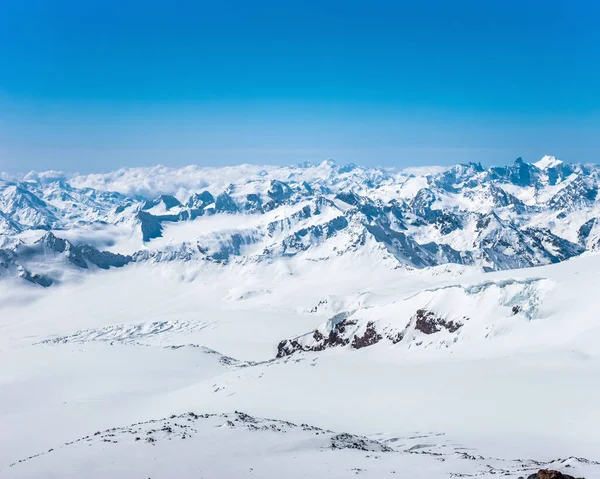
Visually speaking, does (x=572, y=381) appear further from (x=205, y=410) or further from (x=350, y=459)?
(x=205, y=410)

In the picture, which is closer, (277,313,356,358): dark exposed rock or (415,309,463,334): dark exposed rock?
(415,309,463,334): dark exposed rock

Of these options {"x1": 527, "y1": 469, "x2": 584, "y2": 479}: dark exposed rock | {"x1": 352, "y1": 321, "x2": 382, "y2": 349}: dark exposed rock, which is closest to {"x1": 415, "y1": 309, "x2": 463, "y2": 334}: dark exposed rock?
{"x1": 352, "y1": 321, "x2": 382, "y2": 349}: dark exposed rock

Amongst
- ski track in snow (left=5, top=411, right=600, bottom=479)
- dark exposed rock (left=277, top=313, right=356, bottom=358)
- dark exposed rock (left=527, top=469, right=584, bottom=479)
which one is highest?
dark exposed rock (left=527, top=469, right=584, bottom=479)

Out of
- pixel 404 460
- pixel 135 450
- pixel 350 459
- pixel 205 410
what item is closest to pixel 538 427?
pixel 404 460

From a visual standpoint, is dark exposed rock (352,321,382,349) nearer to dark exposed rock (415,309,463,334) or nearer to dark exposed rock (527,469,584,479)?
dark exposed rock (415,309,463,334)

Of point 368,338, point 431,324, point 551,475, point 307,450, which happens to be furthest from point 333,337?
point 551,475

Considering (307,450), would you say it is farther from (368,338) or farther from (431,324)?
(368,338)

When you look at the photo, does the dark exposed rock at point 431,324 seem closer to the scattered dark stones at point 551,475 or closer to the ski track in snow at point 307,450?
the ski track in snow at point 307,450

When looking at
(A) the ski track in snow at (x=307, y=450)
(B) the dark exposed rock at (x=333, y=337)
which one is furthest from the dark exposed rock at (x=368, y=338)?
(A) the ski track in snow at (x=307, y=450)

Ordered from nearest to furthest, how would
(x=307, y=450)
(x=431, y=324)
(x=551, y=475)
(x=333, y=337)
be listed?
(x=551, y=475) → (x=307, y=450) → (x=431, y=324) → (x=333, y=337)
